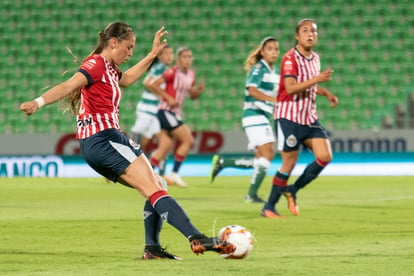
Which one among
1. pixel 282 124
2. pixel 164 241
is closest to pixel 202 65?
pixel 282 124

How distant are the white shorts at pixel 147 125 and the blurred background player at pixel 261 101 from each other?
11.4 ft

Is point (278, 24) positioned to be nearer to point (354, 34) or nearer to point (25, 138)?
point (354, 34)

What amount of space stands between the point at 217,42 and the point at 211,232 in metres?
15.5

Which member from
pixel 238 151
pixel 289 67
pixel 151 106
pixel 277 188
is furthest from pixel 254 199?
pixel 238 151

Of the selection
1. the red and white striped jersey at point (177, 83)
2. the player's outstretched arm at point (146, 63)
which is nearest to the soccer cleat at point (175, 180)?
the red and white striped jersey at point (177, 83)

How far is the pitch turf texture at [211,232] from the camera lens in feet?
18.0

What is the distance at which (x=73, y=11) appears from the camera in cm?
2341

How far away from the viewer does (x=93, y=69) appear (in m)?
5.65

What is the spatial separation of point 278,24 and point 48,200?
40.5 feet

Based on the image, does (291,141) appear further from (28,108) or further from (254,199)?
(28,108)

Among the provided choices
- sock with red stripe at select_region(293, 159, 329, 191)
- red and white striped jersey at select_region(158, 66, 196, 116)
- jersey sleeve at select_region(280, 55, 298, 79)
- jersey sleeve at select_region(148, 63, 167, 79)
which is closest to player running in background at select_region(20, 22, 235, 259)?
jersey sleeve at select_region(280, 55, 298, 79)

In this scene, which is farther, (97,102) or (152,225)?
(152,225)

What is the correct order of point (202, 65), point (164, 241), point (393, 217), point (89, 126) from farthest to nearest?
point (202, 65) < point (393, 217) < point (164, 241) < point (89, 126)

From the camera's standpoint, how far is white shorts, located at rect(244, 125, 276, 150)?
429 inches
